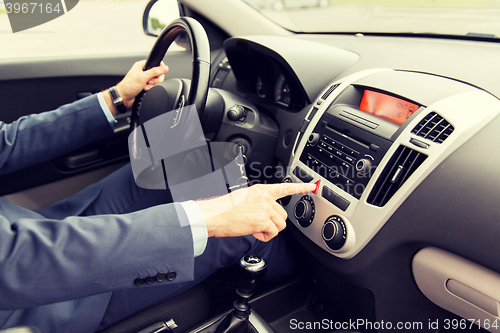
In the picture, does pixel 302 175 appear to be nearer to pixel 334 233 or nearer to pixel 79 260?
pixel 334 233

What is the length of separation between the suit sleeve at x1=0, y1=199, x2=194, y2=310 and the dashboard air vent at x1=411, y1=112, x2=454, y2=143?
1.77 ft

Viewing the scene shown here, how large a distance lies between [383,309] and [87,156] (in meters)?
1.36

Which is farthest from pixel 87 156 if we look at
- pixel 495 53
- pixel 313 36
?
pixel 495 53

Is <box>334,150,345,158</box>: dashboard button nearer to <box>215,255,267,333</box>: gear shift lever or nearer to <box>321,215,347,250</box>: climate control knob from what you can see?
<box>321,215,347,250</box>: climate control knob

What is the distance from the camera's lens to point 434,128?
29.2 inches

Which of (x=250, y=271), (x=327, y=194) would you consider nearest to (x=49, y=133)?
(x=250, y=271)

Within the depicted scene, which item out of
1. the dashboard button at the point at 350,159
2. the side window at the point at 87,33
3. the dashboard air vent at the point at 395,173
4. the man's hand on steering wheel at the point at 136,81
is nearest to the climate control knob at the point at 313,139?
the dashboard button at the point at 350,159

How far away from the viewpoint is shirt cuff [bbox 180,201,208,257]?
706mm

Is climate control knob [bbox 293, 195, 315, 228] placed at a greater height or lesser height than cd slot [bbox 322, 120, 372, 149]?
lesser

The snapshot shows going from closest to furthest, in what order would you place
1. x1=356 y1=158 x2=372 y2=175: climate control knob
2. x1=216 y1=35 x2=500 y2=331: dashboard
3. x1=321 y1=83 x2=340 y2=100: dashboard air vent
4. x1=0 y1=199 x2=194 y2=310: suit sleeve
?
x1=0 y1=199 x2=194 y2=310: suit sleeve, x1=216 y1=35 x2=500 y2=331: dashboard, x1=356 y1=158 x2=372 y2=175: climate control knob, x1=321 y1=83 x2=340 y2=100: dashboard air vent

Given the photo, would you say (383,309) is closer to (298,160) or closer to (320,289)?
(320,289)

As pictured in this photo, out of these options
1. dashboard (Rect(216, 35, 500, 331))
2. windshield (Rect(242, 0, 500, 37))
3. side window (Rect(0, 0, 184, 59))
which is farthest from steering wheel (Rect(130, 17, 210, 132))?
windshield (Rect(242, 0, 500, 37))

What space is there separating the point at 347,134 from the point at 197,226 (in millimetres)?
461

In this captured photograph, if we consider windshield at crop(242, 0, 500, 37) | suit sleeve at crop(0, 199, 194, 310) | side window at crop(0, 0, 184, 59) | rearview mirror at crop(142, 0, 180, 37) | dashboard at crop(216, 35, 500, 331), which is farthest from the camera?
rearview mirror at crop(142, 0, 180, 37)
